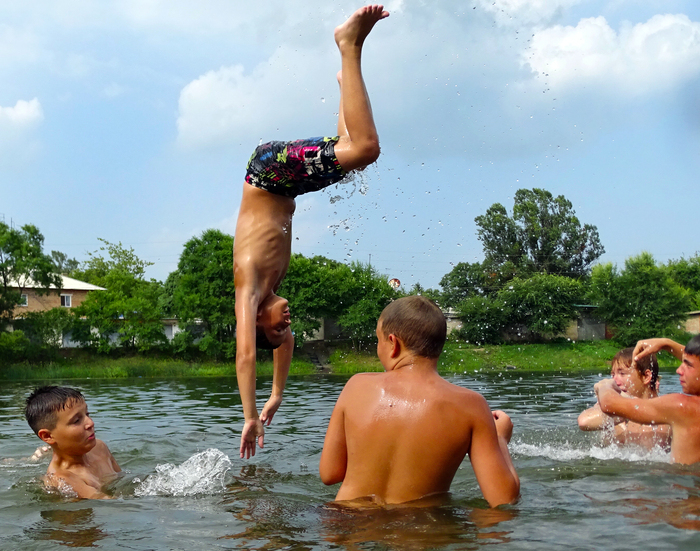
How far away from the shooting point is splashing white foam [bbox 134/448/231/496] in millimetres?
6199

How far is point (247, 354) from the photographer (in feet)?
19.1

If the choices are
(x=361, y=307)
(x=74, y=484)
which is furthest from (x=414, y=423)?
(x=361, y=307)

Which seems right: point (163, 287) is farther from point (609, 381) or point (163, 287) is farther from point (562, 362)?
point (609, 381)

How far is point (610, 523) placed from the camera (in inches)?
176

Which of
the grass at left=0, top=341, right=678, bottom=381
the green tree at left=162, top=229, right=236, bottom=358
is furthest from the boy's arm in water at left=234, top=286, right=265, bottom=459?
the green tree at left=162, top=229, right=236, bottom=358

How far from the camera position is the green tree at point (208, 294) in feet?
167

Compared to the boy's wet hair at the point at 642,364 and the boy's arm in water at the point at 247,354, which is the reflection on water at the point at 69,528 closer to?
the boy's arm in water at the point at 247,354

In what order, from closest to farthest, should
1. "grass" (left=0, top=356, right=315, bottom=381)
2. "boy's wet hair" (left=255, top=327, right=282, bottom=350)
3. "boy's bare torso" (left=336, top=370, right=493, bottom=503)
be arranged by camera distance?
"boy's bare torso" (left=336, top=370, right=493, bottom=503)
"boy's wet hair" (left=255, top=327, right=282, bottom=350)
"grass" (left=0, top=356, right=315, bottom=381)

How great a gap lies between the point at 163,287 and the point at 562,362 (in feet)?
120

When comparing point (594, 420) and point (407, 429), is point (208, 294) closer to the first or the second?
point (594, 420)

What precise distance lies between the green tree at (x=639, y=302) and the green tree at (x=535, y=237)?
23.5 ft

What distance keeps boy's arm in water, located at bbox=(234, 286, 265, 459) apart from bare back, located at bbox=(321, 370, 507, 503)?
74.7 inches

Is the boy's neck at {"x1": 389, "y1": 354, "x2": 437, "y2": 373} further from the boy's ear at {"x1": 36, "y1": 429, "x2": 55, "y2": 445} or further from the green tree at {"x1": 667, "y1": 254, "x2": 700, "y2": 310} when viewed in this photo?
the green tree at {"x1": 667, "y1": 254, "x2": 700, "y2": 310}

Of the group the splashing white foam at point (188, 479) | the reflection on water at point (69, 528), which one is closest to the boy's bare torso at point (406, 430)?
the reflection on water at point (69, 528)
